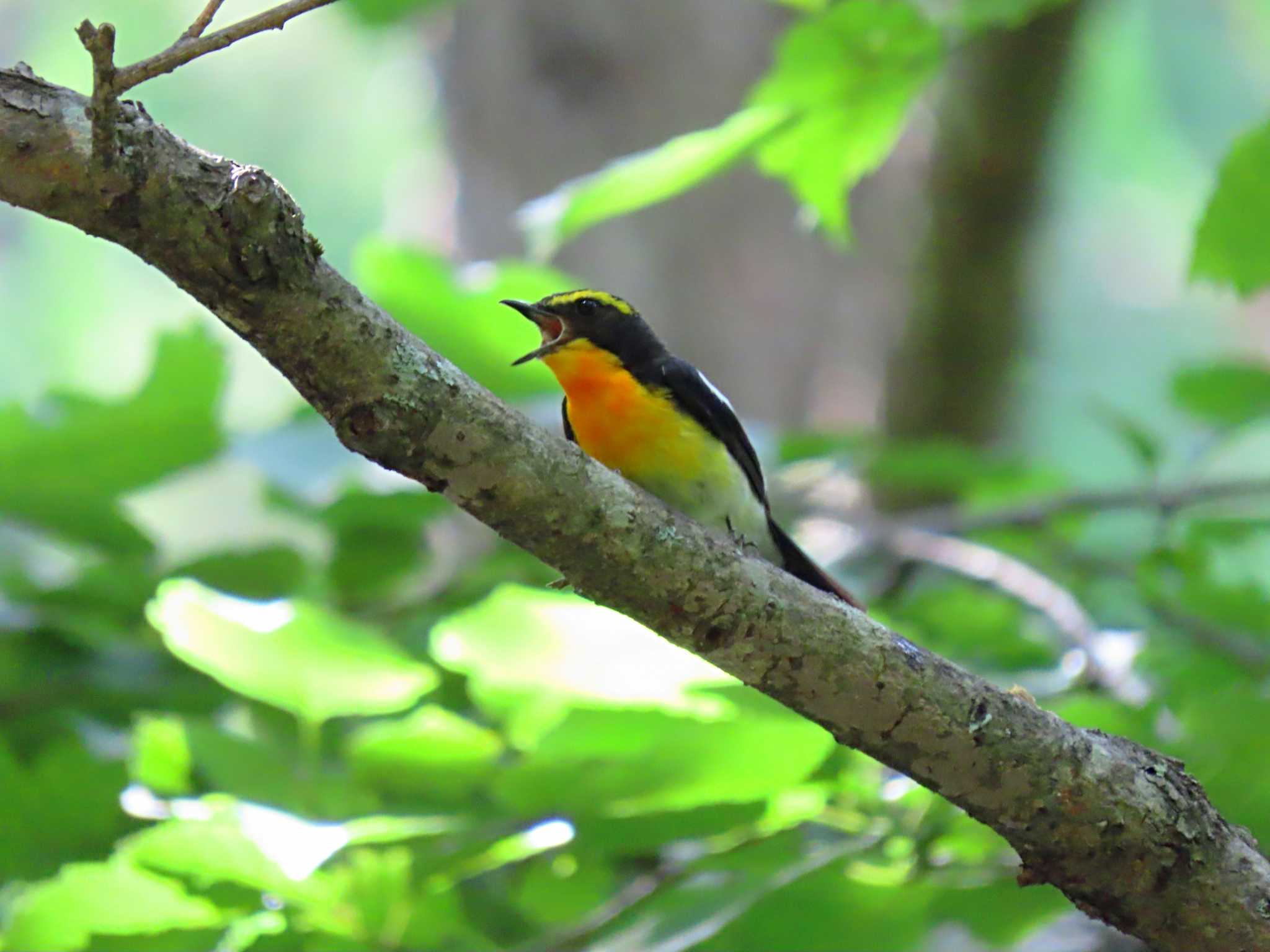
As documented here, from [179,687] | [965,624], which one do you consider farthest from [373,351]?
[965,624]

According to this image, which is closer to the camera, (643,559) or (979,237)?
(643,559)

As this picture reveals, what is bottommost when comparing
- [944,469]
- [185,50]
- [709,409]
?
[185,50]

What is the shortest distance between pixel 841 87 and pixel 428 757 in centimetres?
165

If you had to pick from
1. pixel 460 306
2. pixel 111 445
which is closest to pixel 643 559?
pixel 111 445

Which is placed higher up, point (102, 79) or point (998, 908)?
point (102, 79)

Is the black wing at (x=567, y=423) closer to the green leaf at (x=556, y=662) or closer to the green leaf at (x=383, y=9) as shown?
the green leaf at (x=556, y=662)

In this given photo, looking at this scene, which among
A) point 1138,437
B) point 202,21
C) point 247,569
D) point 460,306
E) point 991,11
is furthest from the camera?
point 1138,437

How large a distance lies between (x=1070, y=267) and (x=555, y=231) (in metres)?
8.14

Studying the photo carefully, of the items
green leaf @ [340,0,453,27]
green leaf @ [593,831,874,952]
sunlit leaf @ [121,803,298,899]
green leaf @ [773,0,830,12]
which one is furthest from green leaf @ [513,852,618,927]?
green leaf @ [340,0,453,27]

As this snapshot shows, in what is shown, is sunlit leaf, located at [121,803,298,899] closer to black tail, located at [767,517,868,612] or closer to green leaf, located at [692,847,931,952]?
green leaf, located at [692,847,931,952]

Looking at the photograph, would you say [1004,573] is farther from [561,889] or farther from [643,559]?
[643,559]

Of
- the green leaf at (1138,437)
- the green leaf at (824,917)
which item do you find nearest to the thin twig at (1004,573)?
the green leaf at (1138,437)

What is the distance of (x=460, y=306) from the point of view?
11.1 ft

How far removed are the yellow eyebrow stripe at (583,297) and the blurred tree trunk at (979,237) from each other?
2.12 meters
